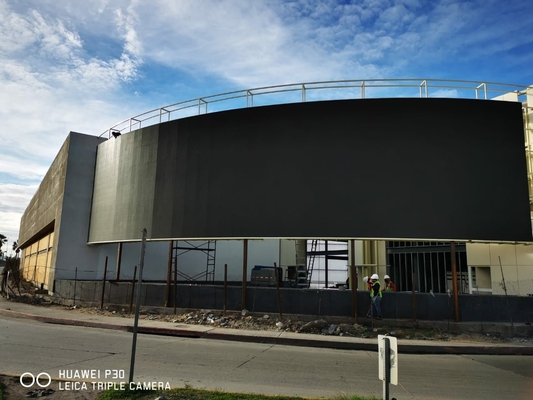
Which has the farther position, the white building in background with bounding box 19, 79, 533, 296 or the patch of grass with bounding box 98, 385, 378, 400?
the white building in background with bounding box 19, 79, 533, 296

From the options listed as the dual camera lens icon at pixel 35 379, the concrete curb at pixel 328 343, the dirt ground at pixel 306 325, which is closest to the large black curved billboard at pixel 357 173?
the dirt ground at pixel 306 325

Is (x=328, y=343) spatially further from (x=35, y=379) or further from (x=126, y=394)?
(x=35, y=379)

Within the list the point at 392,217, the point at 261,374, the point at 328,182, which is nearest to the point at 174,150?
the point at 328,182

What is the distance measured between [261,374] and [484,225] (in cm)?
1149

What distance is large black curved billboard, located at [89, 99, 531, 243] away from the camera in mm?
16297

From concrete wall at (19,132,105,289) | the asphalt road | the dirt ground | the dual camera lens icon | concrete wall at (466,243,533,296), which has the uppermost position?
concrete wall at (19,132,105,289)

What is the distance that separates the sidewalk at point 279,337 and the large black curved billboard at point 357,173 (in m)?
4.27

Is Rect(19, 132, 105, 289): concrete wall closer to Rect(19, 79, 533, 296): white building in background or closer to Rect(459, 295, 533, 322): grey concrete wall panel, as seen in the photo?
Rect(19, 79, 533, 296): white building in background

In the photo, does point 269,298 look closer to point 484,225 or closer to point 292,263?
point 484,225

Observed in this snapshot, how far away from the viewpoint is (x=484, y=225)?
16.1 metres

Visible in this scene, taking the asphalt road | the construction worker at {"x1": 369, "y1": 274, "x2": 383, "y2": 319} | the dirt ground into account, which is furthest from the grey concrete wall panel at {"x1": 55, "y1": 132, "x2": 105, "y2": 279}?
the construction worker at {"x1": 369, "y1": 274, "x2": 383, "y2": 319}

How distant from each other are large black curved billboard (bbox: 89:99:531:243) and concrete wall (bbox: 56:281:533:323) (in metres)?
2.33

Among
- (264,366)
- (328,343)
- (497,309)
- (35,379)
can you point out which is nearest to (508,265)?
(497,309)

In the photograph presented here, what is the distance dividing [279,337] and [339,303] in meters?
3.29
